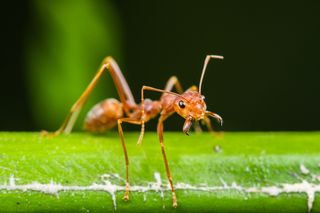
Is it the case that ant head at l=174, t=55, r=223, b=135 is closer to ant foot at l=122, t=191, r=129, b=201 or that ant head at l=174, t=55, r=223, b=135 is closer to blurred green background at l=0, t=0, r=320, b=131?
ant foot at l=122, t=191, r=129, b=201

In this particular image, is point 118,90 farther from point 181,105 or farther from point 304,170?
point 304,170

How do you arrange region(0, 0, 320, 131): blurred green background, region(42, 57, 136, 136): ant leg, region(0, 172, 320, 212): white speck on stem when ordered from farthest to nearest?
1. region(0, 0, 320, 131): blurred green background
2. region(42, 57, 136, 136): ant leg
3. region(0, 172, 320, 212): white speck on stem

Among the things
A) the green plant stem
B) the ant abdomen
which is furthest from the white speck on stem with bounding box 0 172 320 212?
the ant abdomen

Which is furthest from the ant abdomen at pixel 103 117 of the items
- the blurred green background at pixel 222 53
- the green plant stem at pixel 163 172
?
the blurred green background at pixel 222 53

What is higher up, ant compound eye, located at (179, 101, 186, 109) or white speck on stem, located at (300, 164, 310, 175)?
ant compound eye, located at (179, 101, 186, 109)

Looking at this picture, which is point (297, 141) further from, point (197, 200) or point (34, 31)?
point (34, 31)

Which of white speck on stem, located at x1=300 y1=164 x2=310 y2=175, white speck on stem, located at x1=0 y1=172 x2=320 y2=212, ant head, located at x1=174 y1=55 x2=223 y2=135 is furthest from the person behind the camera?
ant head, located at x1=174 y1=55 x2=223 y2=135

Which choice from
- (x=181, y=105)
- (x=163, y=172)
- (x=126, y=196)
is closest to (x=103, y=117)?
(x=181, y=105)

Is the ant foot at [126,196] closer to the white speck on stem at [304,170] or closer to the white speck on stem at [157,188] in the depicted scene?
the white speck on stem at [157,188]
